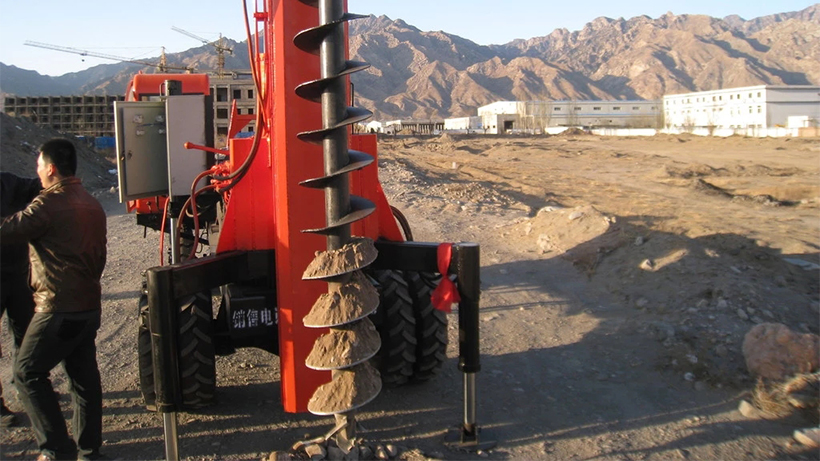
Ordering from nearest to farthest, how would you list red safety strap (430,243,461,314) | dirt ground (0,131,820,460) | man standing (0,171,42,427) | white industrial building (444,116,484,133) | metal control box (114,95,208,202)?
red safety strap (430,243,461,314) → dirt ground (0,131,820,460) → man standing (0,171,42,427) → metal control box (114,95,208,202) → white industrial building (444,116,484,133)

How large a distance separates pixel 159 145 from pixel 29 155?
21.2m

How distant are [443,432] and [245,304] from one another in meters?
1.53

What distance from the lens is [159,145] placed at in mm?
5641

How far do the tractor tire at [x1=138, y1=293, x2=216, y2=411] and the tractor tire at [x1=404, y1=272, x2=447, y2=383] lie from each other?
4.83 feet

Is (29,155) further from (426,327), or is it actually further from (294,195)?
(294,195)

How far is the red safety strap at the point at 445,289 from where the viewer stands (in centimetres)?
394

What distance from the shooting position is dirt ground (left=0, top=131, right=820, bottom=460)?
4.27 meters

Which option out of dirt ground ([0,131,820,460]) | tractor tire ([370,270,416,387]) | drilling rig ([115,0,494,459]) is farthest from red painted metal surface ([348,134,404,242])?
dirt ground ([0,131,820,460])

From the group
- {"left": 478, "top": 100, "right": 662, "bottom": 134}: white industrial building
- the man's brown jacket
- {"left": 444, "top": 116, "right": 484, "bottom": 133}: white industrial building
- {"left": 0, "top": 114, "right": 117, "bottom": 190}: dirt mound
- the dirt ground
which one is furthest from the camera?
{"left": 444, "top": 116, "right": 484, "bottom": 133}: white industrial building

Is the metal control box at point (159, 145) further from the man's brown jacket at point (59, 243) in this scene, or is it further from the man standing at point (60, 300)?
the man's brown jacket at point (59, 243)

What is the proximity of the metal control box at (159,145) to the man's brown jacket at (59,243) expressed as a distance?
1.42 meters

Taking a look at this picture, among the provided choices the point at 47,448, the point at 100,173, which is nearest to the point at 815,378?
the point at 47,448

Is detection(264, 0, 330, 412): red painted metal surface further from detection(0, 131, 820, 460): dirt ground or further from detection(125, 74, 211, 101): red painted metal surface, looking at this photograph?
detection(125, 74, 211, 101): red painted metal surface

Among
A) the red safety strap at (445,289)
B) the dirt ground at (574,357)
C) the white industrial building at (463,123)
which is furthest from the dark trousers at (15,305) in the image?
the white industrial building at (463,123)
